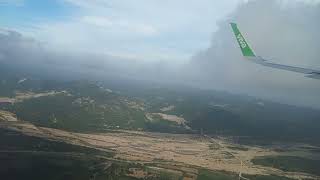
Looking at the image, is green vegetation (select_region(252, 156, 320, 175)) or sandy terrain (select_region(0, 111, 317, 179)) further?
green vegetation (select_region(252, 156, 320, 175))

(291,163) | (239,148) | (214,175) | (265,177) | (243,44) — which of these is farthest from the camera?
(239,148)

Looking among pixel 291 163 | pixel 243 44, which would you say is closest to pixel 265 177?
pixel 291 163

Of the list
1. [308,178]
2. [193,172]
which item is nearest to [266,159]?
[308,178]

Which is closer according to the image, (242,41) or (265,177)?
(242,41)

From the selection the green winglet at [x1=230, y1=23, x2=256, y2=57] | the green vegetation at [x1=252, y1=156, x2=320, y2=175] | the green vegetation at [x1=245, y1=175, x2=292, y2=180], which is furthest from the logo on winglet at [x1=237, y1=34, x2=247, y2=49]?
the green vegetation at [x1=252, y1=156, x2=320, y2=175]

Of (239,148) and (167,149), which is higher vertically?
(239,148)

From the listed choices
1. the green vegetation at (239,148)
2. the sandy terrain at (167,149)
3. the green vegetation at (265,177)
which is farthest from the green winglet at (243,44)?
the green vegetation at (239,148)

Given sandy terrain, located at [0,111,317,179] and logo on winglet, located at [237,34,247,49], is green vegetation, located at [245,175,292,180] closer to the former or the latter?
sandy terrain, located at [0,111,317,179]

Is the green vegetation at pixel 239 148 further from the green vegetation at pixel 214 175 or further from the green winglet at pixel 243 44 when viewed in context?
the green winglet at pixel 243 44

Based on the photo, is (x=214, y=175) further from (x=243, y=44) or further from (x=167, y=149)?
(x=243, y=44)
